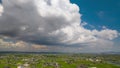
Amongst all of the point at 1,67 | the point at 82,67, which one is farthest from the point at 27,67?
the point at 82,67

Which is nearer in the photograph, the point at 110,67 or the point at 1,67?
the point at 1,67

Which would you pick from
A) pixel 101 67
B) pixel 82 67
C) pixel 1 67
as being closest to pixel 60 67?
pixel 82 67

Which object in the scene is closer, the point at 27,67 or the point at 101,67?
the point at 27,67

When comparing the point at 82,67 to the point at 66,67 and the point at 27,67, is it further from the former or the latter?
the point at 27,67

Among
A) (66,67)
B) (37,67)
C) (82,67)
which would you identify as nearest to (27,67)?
(37,67)

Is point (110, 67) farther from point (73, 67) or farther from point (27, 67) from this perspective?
point (27, 67)

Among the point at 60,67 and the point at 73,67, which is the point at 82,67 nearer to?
the point at 73,67

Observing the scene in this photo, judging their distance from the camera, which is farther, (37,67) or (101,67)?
(101,67)
